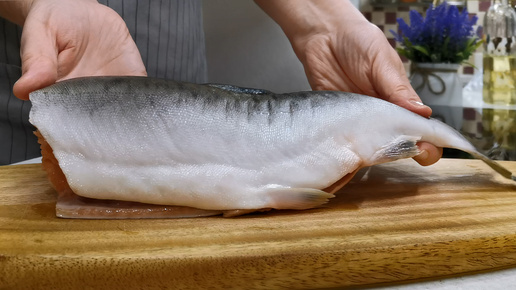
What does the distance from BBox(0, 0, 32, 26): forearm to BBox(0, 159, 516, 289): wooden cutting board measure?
1.51ft

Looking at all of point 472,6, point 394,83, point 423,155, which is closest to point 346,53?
point 394,83

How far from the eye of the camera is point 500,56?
2.06 meters

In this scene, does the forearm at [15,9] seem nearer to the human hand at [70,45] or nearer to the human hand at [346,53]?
the human hand at [70,45]

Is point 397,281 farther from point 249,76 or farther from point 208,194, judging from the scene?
point 249,76

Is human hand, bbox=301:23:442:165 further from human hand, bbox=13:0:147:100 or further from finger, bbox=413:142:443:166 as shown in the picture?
human hand, bbox=13:0:147:100

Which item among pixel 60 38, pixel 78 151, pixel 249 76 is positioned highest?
pixel 60 38

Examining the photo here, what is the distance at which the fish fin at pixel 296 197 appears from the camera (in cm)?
81

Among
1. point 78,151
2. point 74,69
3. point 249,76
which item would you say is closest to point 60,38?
point 74,69

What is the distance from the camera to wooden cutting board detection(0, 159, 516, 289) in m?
0.63

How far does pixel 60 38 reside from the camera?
0.96m

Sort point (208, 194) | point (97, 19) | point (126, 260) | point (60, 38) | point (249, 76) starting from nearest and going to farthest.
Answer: point (126, 260) < point (208, 194) < point (60, 38) < point (97, 19) < point (249, 76)

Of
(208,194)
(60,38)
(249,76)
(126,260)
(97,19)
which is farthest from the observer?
(249,76)

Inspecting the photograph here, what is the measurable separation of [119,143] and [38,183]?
258mm

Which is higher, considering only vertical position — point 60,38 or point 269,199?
point 60,38
